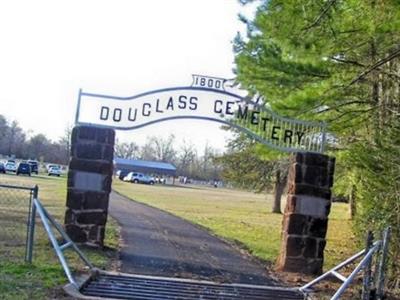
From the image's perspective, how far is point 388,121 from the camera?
1021 cm

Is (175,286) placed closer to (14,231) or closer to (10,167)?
(14,231)

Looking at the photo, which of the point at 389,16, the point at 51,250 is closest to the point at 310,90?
the point at 389,16

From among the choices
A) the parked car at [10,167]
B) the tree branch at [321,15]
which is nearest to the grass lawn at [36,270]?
the tree branch at [321,15]

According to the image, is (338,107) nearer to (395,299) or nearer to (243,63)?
(243,63)

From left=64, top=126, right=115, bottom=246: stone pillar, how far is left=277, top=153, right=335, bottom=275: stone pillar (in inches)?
127

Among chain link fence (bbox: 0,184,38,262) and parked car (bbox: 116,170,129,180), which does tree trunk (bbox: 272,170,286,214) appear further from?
parked car (bbox: 116,170,129,180)

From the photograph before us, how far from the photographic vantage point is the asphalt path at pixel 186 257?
8.68 meters

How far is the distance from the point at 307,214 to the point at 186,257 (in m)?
2.36

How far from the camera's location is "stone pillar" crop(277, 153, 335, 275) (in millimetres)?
9672

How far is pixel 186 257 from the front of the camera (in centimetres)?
1034

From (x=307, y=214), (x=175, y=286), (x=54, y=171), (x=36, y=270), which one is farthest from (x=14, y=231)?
(x=54, y=171)

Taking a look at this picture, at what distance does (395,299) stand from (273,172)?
22.6 m

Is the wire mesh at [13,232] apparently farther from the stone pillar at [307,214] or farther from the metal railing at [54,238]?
the stone pillar at [307,214]

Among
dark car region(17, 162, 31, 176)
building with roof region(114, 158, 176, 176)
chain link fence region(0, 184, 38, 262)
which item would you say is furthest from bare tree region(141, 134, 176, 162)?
chain link fence region(0, 184, 38, 262)
